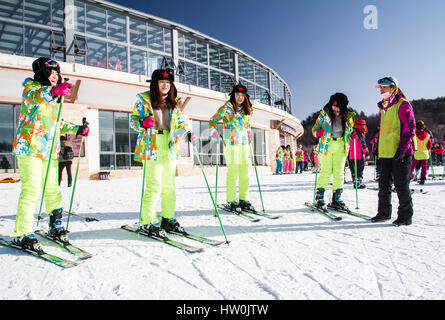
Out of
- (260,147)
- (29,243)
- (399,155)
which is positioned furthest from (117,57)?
(399,155)

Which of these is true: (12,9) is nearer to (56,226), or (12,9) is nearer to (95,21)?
(95,21)

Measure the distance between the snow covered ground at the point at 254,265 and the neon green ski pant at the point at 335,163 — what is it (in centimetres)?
85

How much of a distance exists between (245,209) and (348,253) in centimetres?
201

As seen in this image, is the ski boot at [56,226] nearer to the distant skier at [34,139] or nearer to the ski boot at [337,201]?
the distant skier at [34,139]

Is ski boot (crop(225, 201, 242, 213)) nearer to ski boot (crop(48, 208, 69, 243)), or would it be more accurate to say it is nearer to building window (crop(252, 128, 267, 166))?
ski boot (crop(48, 208, 69, 243))

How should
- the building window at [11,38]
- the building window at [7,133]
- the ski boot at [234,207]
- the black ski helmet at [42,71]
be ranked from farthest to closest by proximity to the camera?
Result: 1. the building window at [7,133]
2. the building window at [11,38]
3. the ski boot at [234,207]
4. the black ski helmet at [42,71]

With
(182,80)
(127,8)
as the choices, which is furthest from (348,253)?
(127,8)

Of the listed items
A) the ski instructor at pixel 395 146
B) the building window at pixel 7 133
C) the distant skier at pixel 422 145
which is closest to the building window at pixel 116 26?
the building window at pixel 7 133

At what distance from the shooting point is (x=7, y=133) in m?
12.4

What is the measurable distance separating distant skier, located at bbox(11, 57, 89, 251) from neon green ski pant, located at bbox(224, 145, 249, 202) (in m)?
2.26

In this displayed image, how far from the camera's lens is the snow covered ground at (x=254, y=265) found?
1.70m

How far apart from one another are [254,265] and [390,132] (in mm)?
2639

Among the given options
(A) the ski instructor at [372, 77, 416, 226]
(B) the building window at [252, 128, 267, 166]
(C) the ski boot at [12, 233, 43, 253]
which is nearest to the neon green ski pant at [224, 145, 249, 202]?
(A) the ski instructor at [372, 77, 416, 226]
